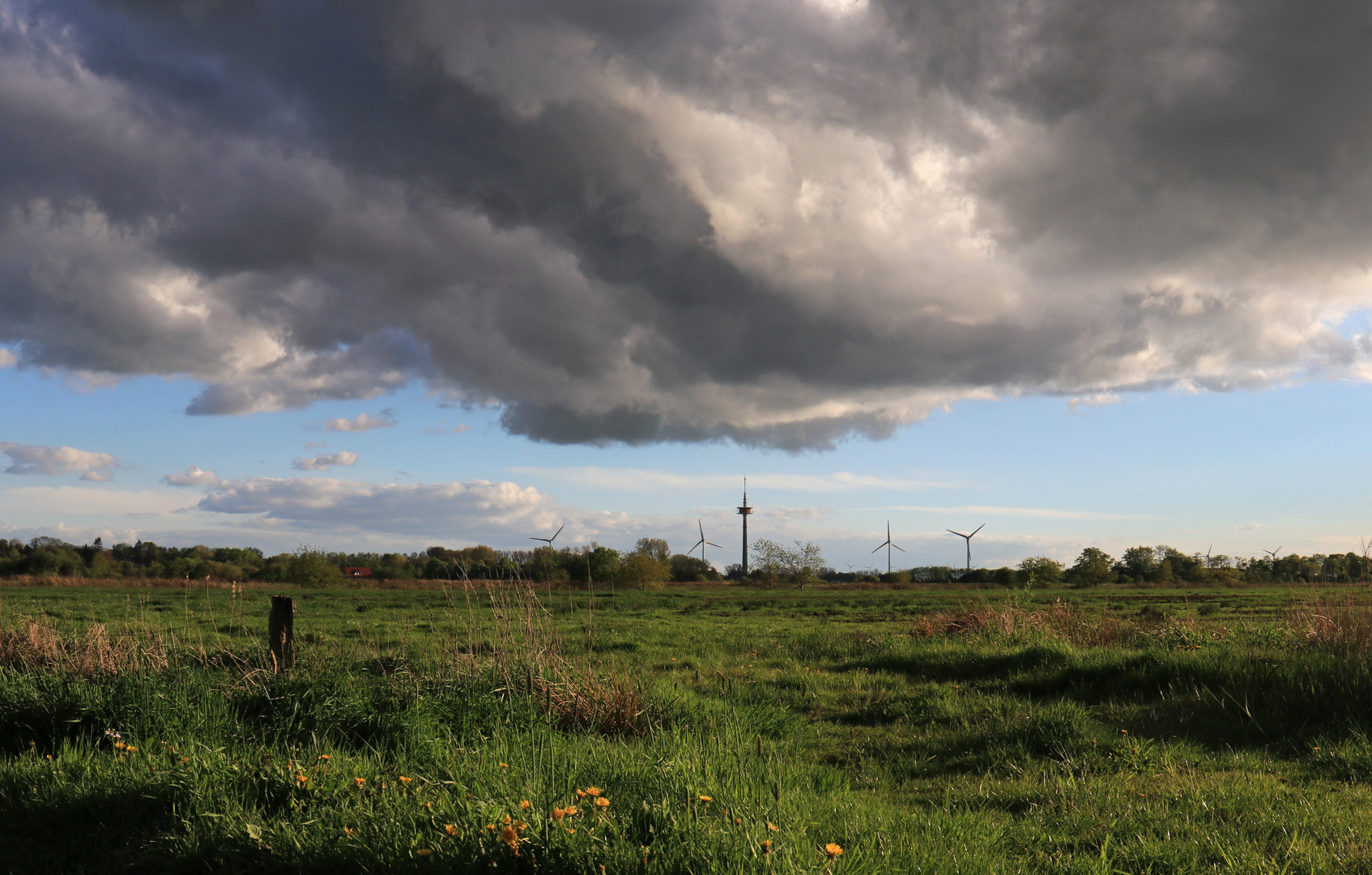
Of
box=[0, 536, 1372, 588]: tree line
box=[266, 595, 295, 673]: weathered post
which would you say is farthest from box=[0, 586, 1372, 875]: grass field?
box=[0, 536, 1372, 588]: tree line

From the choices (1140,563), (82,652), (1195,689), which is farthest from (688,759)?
(1140,563)

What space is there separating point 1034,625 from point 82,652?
57.2 feet

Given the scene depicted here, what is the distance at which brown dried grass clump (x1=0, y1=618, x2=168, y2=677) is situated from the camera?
9.43m

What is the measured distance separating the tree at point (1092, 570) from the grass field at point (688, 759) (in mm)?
91620

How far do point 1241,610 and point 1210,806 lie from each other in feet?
136

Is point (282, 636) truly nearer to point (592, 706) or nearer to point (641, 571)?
point (592, 706)

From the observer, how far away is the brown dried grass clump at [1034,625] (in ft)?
52.2

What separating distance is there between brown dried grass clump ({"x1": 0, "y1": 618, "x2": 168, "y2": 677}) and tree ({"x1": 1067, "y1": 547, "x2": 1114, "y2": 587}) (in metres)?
101

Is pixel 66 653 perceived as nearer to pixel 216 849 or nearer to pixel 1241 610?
pixel 216 849

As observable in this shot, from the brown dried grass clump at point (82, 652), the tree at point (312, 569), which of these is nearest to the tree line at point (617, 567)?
the tree at point (312, 569)

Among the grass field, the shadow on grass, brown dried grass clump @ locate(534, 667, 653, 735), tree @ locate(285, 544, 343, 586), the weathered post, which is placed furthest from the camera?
tree @ locate(285, 544, 343, 586)

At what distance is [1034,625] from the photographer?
57.4 feet

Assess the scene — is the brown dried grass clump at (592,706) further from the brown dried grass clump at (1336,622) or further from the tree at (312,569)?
the tree at (312,569)

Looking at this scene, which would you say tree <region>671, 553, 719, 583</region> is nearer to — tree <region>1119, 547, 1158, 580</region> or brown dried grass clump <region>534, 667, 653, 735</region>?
tree <region>1119, 547, 1158, 580</region>
